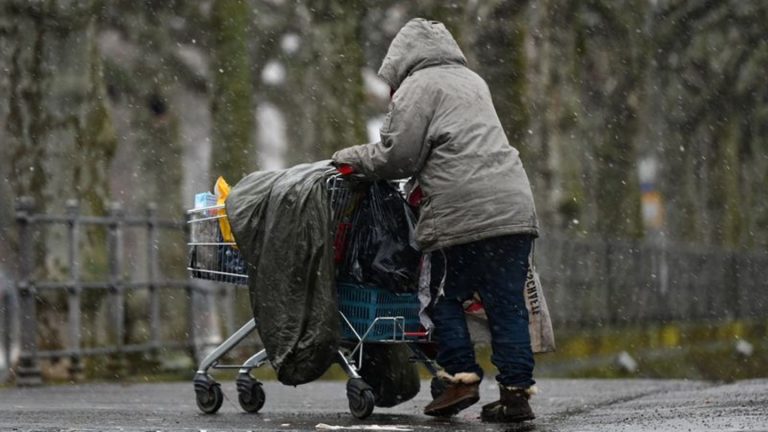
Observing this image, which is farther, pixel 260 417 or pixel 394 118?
pixel 260 417

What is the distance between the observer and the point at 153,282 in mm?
15461

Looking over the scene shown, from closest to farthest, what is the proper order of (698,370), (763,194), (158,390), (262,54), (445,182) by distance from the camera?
(445,182)
(158,390)
(698,370)
(262,54)
(763,194)

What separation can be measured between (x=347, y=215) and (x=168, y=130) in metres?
23.3

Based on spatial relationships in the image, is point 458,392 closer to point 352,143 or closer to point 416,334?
point 416,334

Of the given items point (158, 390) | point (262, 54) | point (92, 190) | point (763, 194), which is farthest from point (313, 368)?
point (763, 194)

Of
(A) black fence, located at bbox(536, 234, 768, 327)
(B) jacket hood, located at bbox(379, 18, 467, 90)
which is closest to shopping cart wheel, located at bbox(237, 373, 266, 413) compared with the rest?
(B) jacket hood, located at bbox(379, 18, 467, 90)

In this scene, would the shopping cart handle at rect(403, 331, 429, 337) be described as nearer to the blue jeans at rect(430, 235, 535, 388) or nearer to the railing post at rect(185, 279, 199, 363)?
the blue jeans at rect(430, 235, 535, 388)

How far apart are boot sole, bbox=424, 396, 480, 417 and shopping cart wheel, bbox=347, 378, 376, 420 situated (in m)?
0.25

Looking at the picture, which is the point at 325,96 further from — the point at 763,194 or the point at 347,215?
the point at 763,194

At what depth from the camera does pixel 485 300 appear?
27.8ft

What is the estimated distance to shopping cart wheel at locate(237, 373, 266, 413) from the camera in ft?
31.0

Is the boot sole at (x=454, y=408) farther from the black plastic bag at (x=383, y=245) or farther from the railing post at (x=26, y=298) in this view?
the railing post at (x=26, y=298)

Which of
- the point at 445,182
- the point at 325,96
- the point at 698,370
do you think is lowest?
the point at 698,370

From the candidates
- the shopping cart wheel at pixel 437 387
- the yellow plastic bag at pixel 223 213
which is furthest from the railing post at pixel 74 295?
the shopping cart wheel at pixel 437 387
